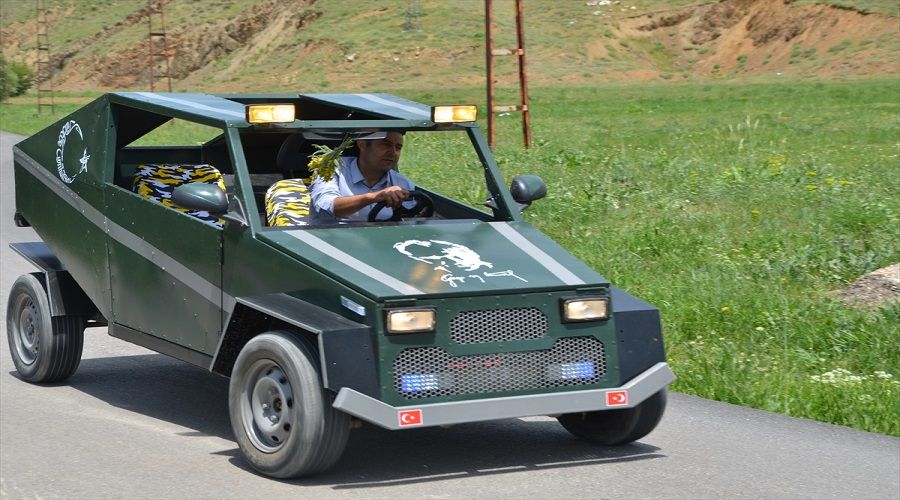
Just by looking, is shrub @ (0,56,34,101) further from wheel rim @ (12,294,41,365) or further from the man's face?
the man's face

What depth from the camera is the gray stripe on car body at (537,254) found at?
6.38 metres

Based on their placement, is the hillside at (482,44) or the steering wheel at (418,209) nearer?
the steering wheel at (418,209)

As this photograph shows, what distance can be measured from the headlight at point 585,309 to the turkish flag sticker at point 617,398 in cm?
34

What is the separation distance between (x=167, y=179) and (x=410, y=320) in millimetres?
2896

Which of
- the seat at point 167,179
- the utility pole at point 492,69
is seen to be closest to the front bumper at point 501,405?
the seat at point 167,179

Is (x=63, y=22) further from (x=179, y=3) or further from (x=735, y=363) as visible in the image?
(x=735, y=363)

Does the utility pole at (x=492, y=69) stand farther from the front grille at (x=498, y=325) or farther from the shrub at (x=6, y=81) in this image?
the shrub at (x=6, y=81)

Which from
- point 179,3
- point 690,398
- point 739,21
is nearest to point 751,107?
point 739,21

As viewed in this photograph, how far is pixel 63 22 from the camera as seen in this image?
424 feet

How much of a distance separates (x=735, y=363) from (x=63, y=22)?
12786 centimetres

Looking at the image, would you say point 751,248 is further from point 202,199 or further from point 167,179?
point 202,199

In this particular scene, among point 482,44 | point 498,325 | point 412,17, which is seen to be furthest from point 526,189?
point 412,17

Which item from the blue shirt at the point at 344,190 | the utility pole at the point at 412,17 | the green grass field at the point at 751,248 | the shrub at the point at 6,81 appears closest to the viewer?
the blue shirt at the point at 344,190

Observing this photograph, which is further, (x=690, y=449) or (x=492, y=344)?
(x=690, y=449)
